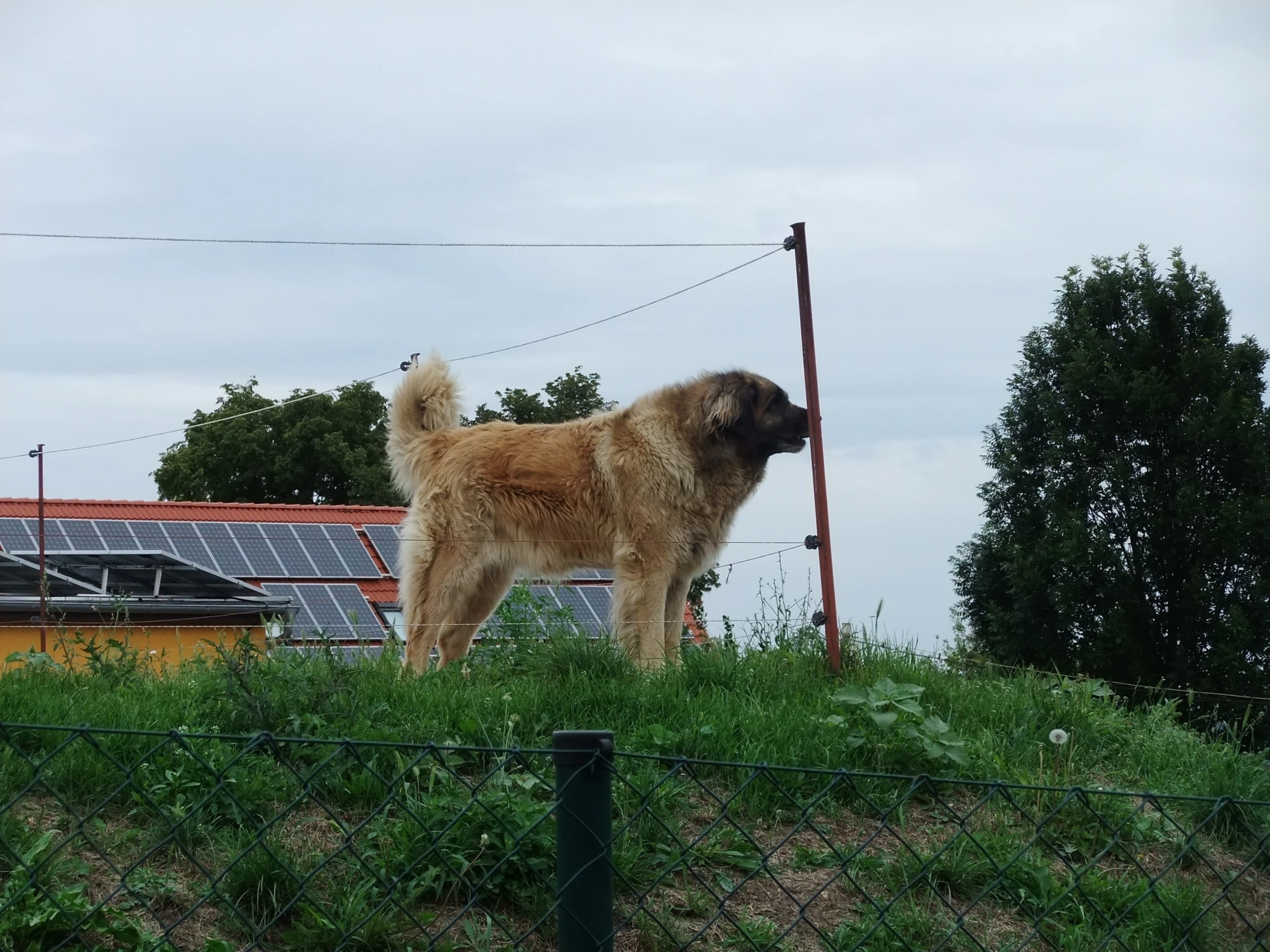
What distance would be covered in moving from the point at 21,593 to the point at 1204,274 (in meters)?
24.4

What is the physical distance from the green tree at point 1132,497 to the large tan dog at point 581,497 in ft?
61.0

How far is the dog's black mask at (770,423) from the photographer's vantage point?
8398 millimetres

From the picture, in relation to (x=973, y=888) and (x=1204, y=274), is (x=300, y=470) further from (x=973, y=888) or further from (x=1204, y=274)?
(x=973, y=888)

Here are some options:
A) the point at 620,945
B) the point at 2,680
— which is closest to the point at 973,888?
the point at 620,945

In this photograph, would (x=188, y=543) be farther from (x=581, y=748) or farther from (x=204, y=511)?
(x=581, y=748)

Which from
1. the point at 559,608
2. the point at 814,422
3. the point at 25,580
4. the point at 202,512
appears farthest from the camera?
the point at 202,512

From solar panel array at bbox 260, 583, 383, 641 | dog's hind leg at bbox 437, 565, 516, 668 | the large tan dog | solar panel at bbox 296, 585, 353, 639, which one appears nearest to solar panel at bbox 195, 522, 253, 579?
solar panel array at bbox 260, 583, 383, 641

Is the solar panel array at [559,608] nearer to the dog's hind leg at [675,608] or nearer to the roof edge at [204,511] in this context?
the dog's hind leg at [675,608]

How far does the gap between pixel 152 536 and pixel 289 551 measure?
2.54 meters

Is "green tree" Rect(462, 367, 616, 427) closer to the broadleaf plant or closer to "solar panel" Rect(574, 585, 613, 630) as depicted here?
"solar panel" Rect(574, 585, 613, 630)

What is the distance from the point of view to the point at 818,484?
7.19 meters

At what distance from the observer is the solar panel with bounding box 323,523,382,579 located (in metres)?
21.2

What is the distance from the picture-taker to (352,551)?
2203 cm

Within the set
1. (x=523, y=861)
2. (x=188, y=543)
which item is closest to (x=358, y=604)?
(x=188, y=543)
